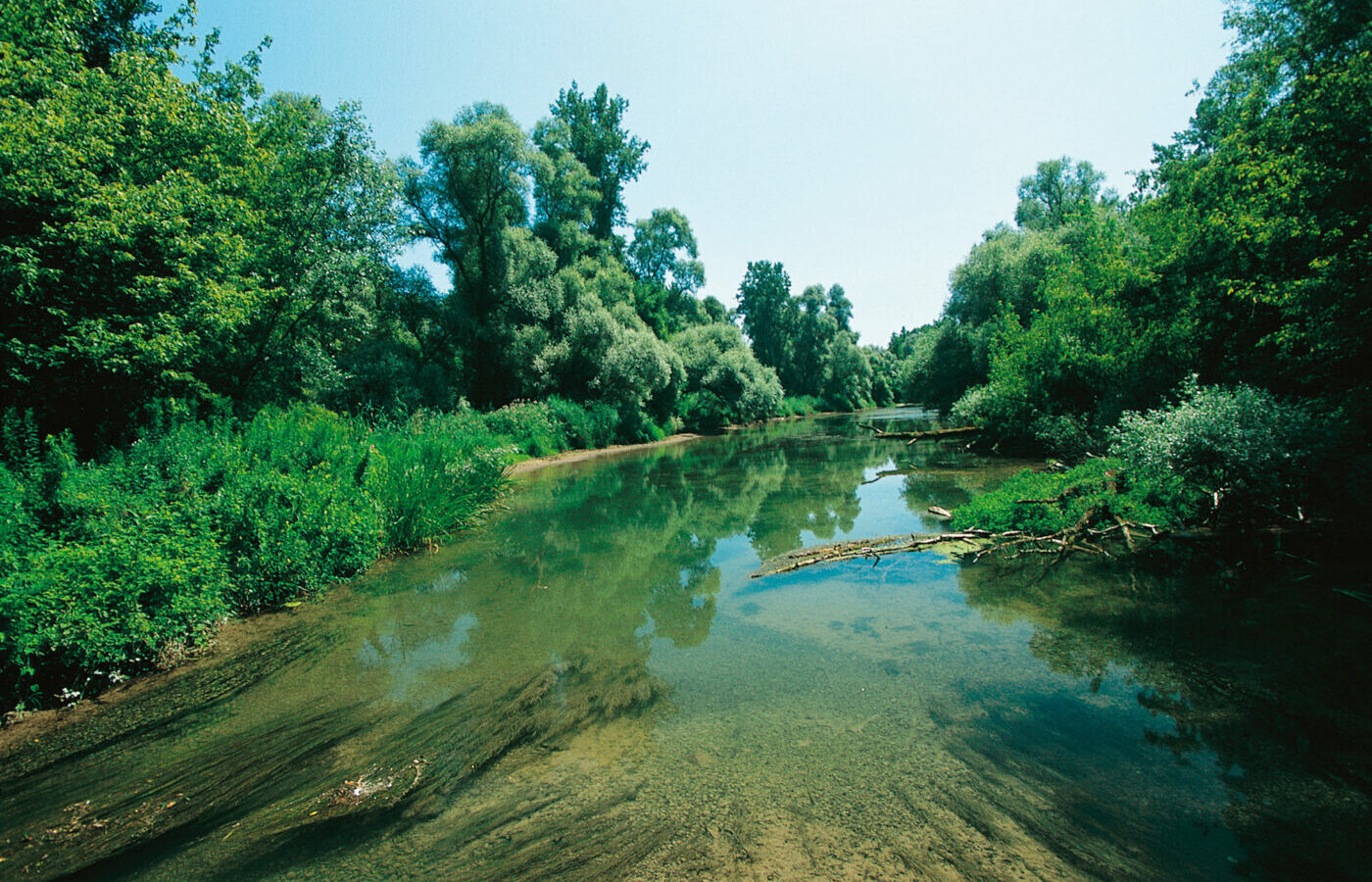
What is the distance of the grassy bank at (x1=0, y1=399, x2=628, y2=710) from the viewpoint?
184 inches

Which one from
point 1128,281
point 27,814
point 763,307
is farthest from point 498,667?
point 763,307

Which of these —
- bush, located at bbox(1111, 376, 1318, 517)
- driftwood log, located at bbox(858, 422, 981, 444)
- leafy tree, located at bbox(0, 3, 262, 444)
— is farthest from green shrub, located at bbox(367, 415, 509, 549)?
driftwood log, located at bbox(858, 422, 981, 444)

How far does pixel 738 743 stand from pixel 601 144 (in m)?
42.6

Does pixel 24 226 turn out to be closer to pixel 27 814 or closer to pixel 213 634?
pixel 213 634

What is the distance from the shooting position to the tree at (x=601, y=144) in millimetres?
39000

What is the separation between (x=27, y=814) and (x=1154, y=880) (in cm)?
652

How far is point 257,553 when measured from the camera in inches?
269

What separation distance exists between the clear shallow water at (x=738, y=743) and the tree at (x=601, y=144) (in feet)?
123

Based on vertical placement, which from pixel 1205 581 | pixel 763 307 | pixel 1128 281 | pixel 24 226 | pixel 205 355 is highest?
pixel 763 307

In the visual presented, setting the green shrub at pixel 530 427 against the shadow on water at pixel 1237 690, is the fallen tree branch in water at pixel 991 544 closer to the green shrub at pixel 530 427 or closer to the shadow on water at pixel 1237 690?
the shadow on water at pixel 1237 690

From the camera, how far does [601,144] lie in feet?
128

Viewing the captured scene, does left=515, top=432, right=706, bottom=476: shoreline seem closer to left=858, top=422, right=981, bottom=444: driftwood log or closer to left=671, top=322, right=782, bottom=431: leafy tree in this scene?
left=671, top=322, right=782, bottom=431: leafy tree

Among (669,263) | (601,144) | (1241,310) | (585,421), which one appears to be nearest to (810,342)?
(669,263)

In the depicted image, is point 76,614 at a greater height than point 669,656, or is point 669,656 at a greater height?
point 76,614
